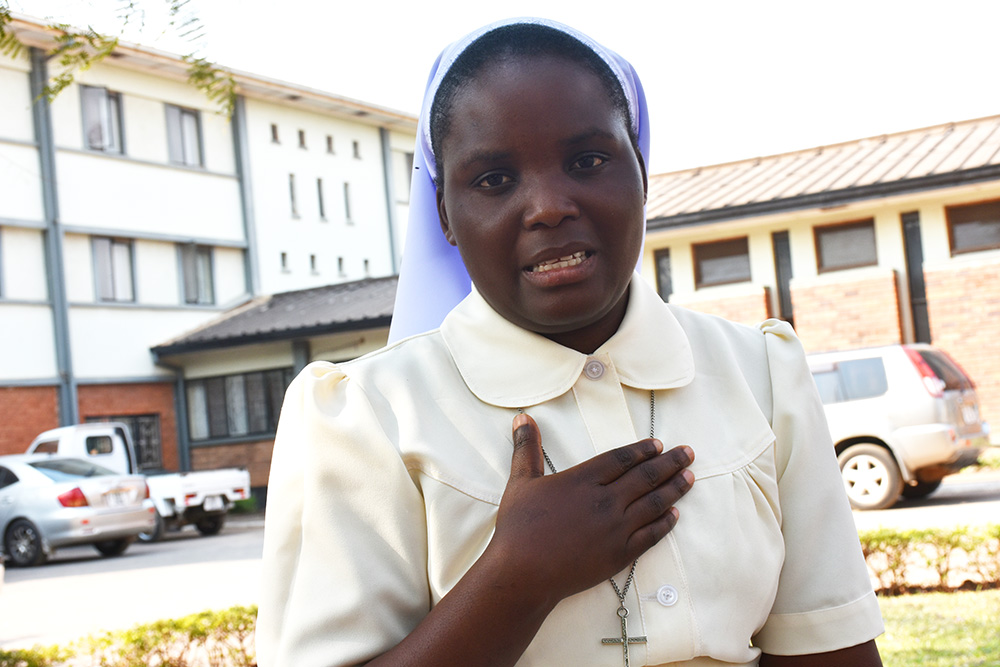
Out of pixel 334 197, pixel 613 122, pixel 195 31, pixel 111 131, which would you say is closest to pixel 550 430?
pixel 613 122

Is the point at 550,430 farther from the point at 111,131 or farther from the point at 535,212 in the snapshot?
the point at 111,131

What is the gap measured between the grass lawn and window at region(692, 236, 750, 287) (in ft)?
35.4

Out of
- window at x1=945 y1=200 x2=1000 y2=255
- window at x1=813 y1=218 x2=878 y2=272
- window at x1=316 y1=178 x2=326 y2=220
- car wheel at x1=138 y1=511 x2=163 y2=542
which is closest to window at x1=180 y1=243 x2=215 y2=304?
window at x1=316 y1=178 x2=326 y2=220

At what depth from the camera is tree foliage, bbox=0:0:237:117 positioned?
2.43m

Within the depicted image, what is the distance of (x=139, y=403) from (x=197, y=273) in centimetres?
323

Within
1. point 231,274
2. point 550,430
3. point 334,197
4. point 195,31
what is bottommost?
point 550,430

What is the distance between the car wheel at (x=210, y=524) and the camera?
17125mm

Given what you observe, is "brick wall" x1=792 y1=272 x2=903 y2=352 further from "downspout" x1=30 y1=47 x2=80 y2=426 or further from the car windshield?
"downspout" x1=30 y1=47 x2=80 y2=426

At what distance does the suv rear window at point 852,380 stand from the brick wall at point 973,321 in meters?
5.02

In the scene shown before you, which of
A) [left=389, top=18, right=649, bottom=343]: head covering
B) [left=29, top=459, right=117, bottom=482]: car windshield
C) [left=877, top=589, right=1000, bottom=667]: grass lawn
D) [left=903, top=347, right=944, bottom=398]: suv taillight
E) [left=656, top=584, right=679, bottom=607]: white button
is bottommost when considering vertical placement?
[left=877, top=589, right=1000, bottom=667]: grass lawn

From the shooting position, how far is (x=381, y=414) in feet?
4.28

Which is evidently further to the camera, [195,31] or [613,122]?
[195,31]

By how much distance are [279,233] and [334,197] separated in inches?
92.8

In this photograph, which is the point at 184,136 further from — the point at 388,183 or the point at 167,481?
the point at 167,481
